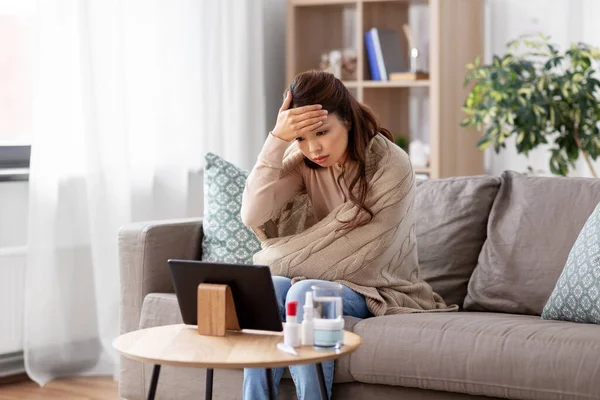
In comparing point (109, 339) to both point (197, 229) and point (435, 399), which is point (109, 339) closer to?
point (197, 229)

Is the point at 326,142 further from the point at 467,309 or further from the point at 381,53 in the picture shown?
the point at 381,53

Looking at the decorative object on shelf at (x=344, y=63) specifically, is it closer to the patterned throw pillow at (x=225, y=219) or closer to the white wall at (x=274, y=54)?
the white wall at (x=274, y=54)

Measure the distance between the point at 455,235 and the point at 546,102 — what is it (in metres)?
1.09

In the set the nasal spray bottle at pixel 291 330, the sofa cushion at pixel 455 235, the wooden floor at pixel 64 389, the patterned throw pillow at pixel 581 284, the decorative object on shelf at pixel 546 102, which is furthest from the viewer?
the decorative object on shelf at pixel 546 102

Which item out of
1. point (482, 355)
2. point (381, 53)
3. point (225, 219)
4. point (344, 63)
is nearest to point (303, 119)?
point (225, 219)

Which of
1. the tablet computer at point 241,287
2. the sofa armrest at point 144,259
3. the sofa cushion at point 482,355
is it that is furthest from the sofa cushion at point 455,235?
the tablet computer at point 241,287

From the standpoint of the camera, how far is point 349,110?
104 inches

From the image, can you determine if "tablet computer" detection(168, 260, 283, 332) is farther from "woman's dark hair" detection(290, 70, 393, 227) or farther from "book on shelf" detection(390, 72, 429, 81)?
"book on shelf" detection(390, 72, 429, 81)

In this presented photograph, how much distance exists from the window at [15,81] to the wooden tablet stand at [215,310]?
180 centimetres

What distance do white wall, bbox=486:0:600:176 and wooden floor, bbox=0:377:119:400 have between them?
2077mm

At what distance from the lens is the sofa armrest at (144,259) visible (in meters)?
2.99

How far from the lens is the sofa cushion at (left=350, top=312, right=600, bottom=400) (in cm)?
226

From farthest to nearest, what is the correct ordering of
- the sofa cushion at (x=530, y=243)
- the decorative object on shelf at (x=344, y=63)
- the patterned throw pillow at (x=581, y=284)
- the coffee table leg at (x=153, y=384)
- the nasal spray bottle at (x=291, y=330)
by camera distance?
the decorative object on shelf at (x=344, y=63) < the sofa cushion at (x=530, y=243) < the patterned throw pillow at (x=581, y=284) < the coffee table leg at (x=153, y=384) < the nasal spray bottle at (x=291, y=330)

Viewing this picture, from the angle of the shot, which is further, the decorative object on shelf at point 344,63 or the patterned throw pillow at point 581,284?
the decorative object on shelf at point 344,63
